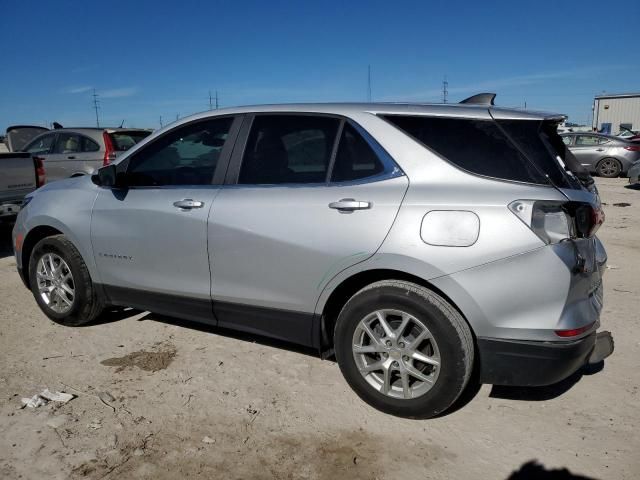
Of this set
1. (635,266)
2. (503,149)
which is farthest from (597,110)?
(503,149)

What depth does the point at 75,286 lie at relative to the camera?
4168 mm

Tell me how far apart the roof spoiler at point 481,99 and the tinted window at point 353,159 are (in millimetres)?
796

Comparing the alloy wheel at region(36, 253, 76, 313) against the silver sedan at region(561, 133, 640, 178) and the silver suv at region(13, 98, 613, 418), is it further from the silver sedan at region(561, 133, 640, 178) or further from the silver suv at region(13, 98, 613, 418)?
the silver sedan at region(561, 133, 640, 178)

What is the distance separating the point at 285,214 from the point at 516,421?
68.9 inches

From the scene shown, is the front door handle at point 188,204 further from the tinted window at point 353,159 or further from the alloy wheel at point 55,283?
the alloy wheel at point 55,283

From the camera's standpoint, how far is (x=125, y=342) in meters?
4.09

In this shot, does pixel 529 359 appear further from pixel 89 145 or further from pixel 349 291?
pixel 89 145

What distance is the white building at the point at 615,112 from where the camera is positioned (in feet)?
109

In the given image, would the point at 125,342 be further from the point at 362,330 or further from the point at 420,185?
the point at 420,185

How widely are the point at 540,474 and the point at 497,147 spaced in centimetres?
161

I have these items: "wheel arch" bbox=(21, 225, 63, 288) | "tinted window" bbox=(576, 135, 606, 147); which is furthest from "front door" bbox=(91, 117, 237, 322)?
"tinted window" bbox=(576, 135, 606, 147)

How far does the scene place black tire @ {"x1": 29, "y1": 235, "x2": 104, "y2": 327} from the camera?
414cm

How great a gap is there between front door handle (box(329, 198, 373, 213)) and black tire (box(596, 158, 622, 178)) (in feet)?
52.6

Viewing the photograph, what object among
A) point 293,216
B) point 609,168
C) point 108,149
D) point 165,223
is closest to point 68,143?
point 108,149
